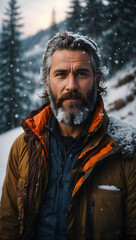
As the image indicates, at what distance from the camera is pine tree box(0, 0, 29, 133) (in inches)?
706

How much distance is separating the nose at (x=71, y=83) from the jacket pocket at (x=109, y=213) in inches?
62.0

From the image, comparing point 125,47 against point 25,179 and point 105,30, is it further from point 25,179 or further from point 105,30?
point 25,179

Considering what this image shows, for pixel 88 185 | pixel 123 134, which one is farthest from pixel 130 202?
pixel 123 134

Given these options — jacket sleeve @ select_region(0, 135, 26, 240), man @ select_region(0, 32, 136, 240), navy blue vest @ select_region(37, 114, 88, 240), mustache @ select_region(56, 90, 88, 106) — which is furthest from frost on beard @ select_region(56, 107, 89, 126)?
jacket sleeve @ select_region(0, 135, 26, 240)

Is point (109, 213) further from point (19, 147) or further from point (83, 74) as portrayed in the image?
point (83, 74)

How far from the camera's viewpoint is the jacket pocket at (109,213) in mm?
1812

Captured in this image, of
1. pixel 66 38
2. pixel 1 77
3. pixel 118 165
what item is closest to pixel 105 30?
pixel 1 77

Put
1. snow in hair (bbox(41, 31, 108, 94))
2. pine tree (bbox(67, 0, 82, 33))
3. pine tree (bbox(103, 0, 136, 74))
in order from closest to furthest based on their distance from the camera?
snow in hair (bbox(41, 31, 108, 94)) < pine tree (bbox(103, 0, 136, 74)) < pine tree (bbox(67, 0, 82, 33))

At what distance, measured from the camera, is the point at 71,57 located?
8.11 feet

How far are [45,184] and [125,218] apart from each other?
1155mm

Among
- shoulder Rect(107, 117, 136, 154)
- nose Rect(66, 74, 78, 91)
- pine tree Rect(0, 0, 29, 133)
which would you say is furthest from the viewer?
pine tree Rect(0, 0, 29, 133)

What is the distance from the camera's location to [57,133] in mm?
2637

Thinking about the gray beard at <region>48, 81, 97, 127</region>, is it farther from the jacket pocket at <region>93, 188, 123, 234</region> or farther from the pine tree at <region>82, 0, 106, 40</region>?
the pine tree at <region>82, 0, 106, 40</region>

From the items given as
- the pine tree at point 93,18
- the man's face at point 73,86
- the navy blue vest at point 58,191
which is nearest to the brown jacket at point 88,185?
the navy blue vest at point 58,191
